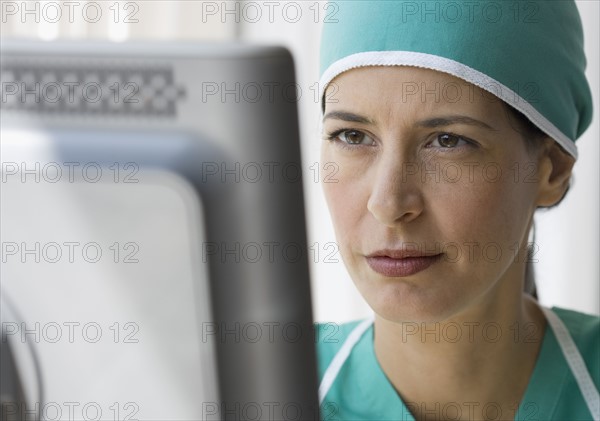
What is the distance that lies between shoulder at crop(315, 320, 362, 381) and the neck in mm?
114

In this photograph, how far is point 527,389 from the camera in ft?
4.23

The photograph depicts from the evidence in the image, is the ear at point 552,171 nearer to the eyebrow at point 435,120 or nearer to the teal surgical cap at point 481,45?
the teal surgical cap at point 481,45

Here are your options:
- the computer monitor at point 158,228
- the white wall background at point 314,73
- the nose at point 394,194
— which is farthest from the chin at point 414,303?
the white wall background at point 314,73

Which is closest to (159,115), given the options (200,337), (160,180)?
(160,180)

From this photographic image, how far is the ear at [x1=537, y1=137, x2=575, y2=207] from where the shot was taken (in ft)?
4.09

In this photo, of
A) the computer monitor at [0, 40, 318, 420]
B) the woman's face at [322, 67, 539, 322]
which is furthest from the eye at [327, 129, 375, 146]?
the computer monitor at [0, 40, 318, 420]

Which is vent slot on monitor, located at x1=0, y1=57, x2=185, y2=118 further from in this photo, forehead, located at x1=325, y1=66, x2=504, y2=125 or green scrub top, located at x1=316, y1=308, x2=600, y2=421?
green scrub top, located at x1=316, y1=308, x2=600, y2=421

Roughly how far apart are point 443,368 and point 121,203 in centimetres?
84

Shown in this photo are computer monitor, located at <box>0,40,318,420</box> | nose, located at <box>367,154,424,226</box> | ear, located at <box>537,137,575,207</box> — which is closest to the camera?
computer monitor, located at <box>0,40,318,420</box>

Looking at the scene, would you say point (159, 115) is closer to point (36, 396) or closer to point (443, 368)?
point (36, 396)

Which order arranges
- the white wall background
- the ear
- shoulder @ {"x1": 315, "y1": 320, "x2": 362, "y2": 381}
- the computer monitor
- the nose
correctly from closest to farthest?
the computer monitor
the nose
the ear
shoulder @ {"x1": 315, "y1": 320, "x2": 362, "y2": 381}
the white wall background

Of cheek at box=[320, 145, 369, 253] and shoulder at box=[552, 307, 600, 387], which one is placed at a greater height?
cheek at box=[320, 145, 369, 253]

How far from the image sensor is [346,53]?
117 cm

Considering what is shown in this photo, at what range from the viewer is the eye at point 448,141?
3.67ft
